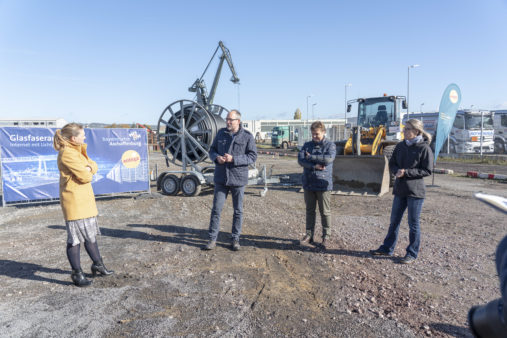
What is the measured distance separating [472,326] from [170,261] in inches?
165

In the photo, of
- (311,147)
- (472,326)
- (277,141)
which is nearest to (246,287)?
(311,147)

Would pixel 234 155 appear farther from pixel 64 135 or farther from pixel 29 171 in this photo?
pixel 29 171

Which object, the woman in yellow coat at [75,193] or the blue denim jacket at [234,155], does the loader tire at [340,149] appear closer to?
the blue denim jacket at [234,155]

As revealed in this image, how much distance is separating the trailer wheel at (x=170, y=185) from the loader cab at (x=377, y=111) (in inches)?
300

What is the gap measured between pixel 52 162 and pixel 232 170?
19.3ft

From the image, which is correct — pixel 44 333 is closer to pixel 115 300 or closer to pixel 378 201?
pixel 115 300

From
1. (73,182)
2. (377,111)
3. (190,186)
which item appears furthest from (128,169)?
(377,111)

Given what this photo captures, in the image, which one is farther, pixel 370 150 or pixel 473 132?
pixel 473 132

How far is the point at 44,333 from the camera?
3086 millimetres

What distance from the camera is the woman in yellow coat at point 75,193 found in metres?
3.94

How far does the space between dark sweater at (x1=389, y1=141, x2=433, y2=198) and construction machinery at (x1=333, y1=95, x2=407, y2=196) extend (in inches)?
194

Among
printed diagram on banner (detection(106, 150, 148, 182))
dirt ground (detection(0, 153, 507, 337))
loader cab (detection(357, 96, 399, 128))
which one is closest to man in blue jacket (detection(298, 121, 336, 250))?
dirt ground (detection(0, 153, 507, 337))

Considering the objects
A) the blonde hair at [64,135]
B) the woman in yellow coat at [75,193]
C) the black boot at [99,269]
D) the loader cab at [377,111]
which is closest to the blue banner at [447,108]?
the loader cab at [377,111]

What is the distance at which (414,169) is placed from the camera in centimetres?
462
